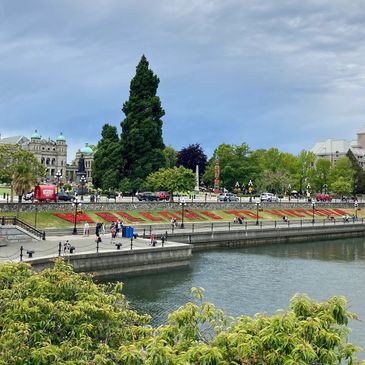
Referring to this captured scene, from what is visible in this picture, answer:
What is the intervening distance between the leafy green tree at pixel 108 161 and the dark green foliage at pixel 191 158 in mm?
57896

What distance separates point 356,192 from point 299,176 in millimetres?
21965

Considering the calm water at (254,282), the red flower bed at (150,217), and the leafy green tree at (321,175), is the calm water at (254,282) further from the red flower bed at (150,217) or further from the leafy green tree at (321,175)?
the leafy green tree at (321,175)

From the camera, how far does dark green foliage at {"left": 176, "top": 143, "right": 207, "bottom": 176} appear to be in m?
158

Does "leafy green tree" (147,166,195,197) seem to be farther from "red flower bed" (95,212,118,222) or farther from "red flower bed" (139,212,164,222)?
"red flower bed" (95,212,118,222)

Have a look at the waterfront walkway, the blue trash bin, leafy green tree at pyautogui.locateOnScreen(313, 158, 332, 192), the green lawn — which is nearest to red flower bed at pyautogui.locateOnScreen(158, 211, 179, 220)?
the green lawn

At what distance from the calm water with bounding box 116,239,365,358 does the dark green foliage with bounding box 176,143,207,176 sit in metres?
94.5

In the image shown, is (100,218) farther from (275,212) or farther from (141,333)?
(141,333)

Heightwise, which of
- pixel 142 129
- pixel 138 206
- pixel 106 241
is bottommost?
pixel 106 241

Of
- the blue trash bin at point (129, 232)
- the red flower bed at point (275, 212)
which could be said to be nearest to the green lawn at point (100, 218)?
the red flower bed at point (275, 212)

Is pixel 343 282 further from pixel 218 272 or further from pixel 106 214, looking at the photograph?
pixel 106 214

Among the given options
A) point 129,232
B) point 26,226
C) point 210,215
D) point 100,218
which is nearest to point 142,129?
point 210,215

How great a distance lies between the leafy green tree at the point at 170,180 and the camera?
88.5 m

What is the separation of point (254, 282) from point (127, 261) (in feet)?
34.9

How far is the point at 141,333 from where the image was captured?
15.0 meters
